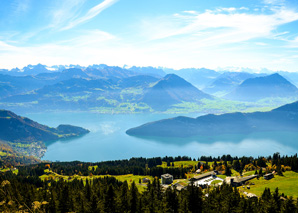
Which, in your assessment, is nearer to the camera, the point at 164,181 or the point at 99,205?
the point at 99,205

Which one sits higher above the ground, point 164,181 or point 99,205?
point 99,205

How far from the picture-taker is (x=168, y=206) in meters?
46.9

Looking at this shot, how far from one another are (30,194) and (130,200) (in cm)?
2500

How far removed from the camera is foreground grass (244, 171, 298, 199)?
56.8 meters

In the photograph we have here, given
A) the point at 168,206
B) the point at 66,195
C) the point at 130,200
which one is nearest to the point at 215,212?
the point at 168,206

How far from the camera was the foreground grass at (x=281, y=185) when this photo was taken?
5676 centimetres

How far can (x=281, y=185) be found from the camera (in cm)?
6253

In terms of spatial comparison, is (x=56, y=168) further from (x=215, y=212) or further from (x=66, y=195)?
(x=215, y=212)

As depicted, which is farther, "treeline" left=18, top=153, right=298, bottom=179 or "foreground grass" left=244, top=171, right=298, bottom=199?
"treeline" left=18, top=153, right=298, bottom=179

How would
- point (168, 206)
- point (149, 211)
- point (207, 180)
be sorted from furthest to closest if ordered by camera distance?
point (207, 180) → point (168, 206) → point (149, 211)

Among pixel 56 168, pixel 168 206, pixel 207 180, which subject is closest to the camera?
pixel 168 206

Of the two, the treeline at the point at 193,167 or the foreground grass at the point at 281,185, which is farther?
the treeline at the point at 193,167

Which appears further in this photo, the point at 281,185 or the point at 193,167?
the point at 193,167

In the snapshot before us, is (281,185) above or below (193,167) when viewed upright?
above
